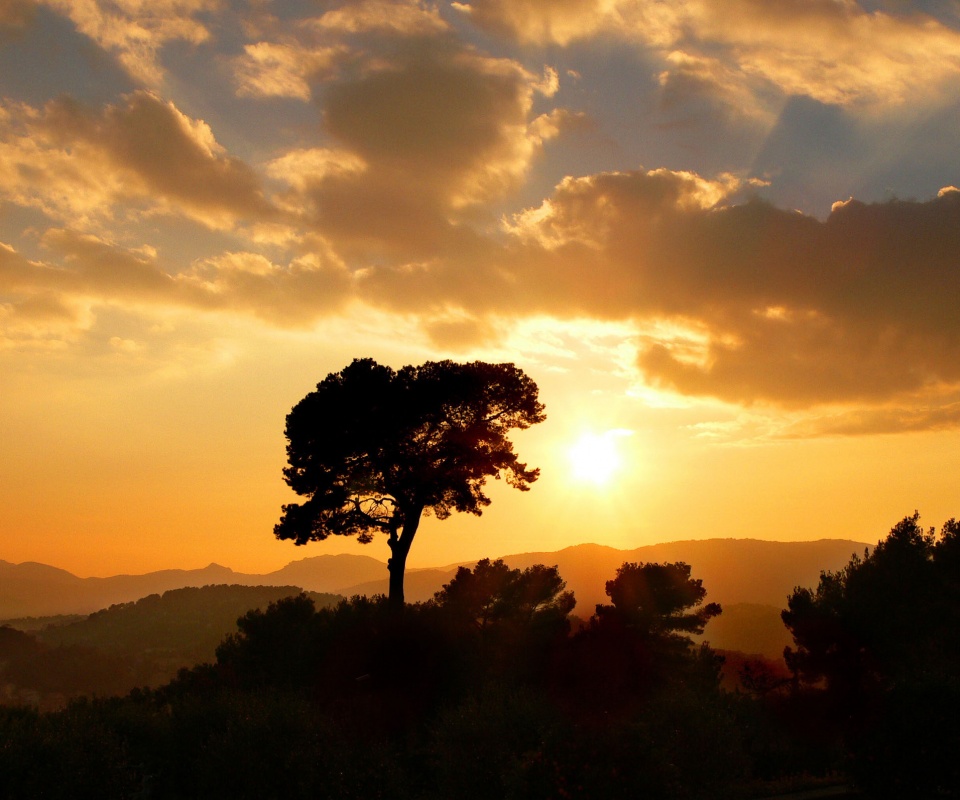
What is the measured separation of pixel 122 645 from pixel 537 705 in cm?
13926

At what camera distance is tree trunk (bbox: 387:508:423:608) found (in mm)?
39906

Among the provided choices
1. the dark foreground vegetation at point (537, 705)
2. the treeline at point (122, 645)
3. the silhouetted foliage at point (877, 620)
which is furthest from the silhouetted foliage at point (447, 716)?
the treeline at point (122, 645)

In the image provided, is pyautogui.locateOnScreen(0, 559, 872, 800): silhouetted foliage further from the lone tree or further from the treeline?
the treeline

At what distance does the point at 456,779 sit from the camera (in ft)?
69.6

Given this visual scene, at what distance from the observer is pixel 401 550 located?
3997 cm

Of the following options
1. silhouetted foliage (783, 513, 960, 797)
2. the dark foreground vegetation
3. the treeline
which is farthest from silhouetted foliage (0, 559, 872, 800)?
the treeline

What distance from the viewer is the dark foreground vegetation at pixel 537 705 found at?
20.9 meters

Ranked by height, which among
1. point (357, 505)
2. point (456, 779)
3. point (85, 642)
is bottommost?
point (85, 642)

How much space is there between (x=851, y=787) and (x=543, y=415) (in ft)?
76.8

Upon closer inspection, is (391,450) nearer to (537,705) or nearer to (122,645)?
(537,705)

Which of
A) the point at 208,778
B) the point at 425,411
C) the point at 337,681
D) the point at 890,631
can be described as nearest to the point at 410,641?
the point at 337,681

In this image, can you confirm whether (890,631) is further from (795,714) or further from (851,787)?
(851,787)

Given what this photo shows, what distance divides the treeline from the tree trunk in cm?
7177

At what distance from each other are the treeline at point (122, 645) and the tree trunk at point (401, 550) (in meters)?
71.8
